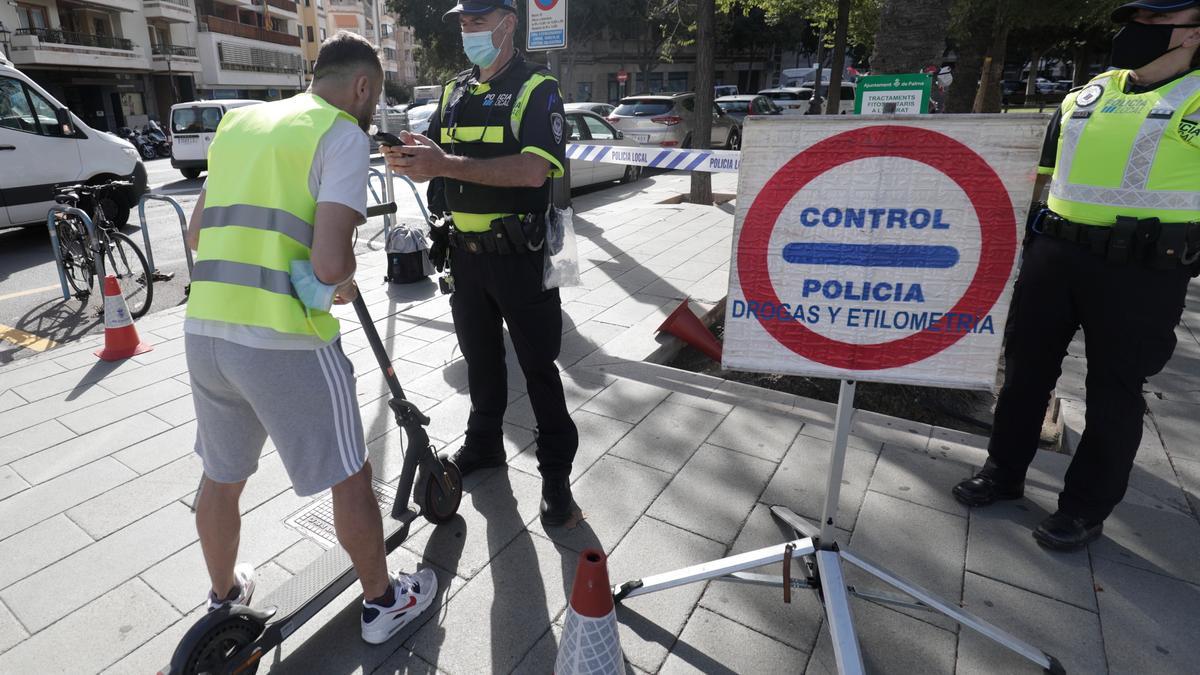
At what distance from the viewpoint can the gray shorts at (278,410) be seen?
5.99ft

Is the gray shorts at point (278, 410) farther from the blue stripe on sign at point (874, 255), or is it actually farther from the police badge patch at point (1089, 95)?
the police badge patch at point (1089, 95)

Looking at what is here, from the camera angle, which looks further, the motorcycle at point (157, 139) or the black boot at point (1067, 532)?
the motorcycle at point (157, 139)

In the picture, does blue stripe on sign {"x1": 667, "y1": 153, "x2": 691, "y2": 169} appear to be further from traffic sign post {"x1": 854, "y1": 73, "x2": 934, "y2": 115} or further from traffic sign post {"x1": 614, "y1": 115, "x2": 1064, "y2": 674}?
traffic sign post {"x1": 614, "y1": 115, "x2": 1064, "y2": 674}

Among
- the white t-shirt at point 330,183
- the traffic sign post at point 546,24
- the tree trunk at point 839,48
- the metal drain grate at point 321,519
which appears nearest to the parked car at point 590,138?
the traffic sign post at point 546,24

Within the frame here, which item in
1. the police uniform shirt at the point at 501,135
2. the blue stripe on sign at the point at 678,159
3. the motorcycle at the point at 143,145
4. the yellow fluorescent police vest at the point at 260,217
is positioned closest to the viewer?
the yellow fluorescent police vest at the point at 260,217

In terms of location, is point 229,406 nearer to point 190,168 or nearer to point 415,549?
point 415,549

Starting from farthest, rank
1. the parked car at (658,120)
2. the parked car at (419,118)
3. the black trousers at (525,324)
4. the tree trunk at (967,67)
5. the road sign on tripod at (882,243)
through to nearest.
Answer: the parked car at (419,118)
the tree trunk at (967,67)
the parked car at (658,120)
the black trousers at (525,324)
the road sign on tripod at (882,243)

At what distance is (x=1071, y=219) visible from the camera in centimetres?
258

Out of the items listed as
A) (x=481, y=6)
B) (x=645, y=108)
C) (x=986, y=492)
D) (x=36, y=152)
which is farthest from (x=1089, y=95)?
(x=645, y=108)

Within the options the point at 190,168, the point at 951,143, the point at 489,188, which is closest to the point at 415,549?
the point at 489,188

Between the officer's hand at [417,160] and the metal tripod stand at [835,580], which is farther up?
the officer's hand at [417,160]

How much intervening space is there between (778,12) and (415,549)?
17.8 metres

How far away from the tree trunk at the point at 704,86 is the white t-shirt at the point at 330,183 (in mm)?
8689

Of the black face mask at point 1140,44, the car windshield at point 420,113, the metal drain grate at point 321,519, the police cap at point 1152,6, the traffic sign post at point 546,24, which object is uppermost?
the traffic sign post at point 546,24
